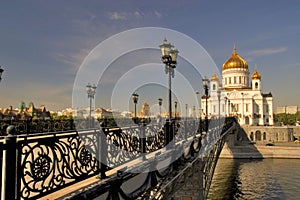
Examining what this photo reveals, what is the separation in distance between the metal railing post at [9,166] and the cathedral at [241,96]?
58.2m

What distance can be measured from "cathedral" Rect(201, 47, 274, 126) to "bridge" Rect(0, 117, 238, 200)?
174 ft

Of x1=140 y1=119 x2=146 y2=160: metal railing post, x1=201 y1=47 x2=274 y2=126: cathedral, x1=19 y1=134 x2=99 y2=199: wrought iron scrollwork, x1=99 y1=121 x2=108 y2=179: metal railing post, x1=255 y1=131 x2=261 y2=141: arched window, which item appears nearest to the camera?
x1=19 y1=134 x2=99 y2=199: wrought iron scrollwork

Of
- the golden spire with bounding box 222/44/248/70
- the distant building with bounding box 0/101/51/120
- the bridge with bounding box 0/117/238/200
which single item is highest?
the golden spire with bounding box 222/44/248/70

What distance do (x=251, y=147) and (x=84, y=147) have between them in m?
37.7

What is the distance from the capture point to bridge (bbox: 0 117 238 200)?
111 inches

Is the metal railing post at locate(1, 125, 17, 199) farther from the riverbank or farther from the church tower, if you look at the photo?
the church tower

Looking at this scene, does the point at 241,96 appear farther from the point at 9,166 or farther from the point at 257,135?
the point at 9,166

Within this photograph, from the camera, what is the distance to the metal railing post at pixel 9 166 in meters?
2.65

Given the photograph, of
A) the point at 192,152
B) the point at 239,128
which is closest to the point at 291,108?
the point at 239,128

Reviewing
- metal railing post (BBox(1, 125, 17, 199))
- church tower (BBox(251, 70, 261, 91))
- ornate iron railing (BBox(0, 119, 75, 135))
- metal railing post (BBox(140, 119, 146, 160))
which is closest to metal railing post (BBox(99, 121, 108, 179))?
metal railing post (BBox(1, 125, 17, 199))

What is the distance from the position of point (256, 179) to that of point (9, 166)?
2584 cm

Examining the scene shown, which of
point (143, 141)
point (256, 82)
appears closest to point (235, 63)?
point (256, 82)

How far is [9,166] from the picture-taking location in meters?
2.68

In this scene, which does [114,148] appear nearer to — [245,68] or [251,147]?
[251,147]
